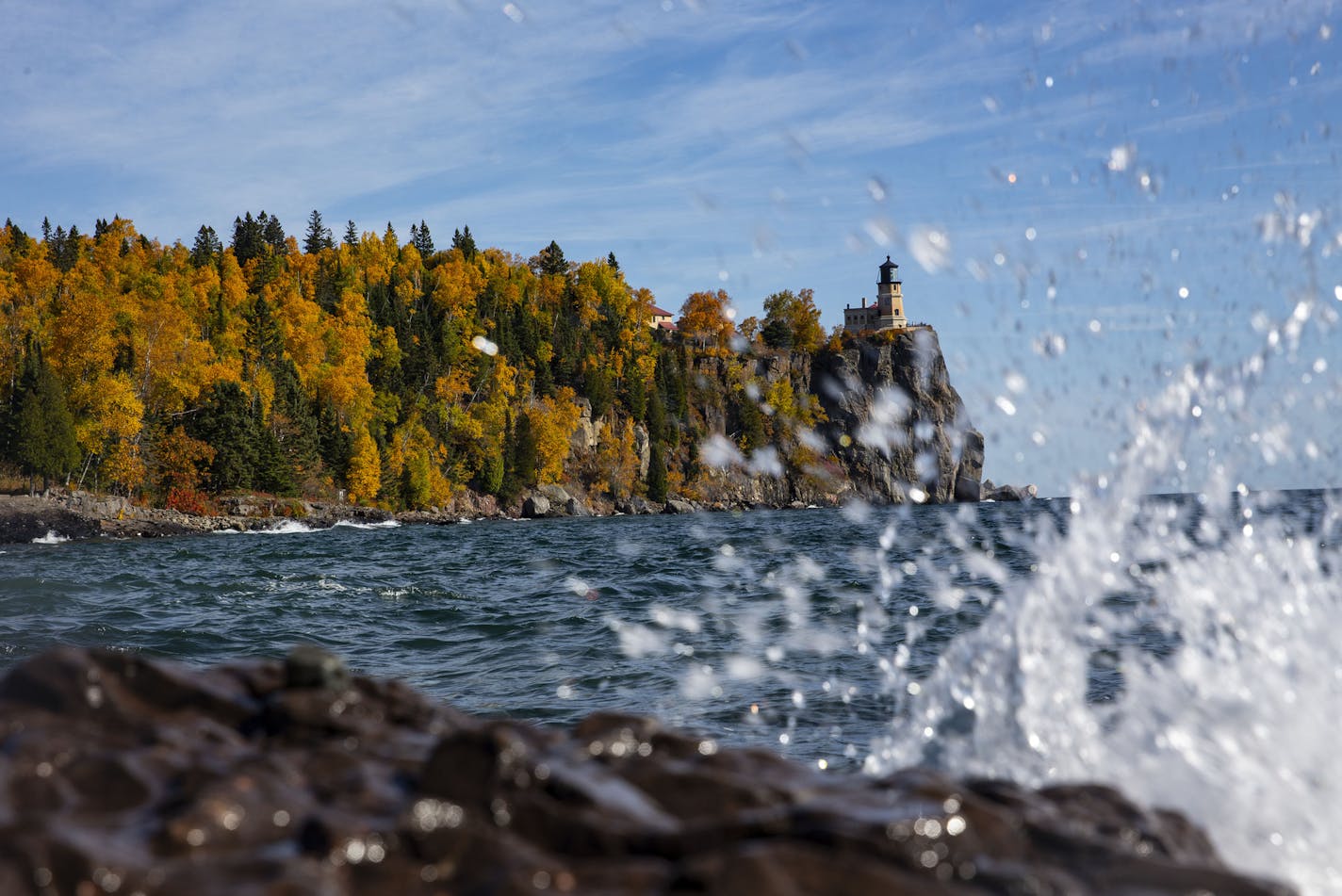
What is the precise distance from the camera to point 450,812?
10.7ft

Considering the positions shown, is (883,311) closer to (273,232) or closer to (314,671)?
(273,232)

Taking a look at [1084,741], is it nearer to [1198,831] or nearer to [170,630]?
[1198,831]

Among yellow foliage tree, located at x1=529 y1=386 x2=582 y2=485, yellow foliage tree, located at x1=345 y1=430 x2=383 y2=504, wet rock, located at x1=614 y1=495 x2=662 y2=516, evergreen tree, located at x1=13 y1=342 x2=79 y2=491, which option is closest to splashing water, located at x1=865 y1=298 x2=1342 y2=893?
evergreen tree, located at x1=13 y1=342 x2=79 y2=491

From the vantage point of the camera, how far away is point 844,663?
12070mm

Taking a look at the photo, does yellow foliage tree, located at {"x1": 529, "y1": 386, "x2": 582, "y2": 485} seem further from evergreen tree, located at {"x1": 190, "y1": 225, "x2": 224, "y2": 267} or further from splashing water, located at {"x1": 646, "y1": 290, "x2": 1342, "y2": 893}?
splashing water, located at {"x1": 646, "y1": 290, "x2": 1342, "y2": 893}

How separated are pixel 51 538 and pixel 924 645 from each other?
160 feet

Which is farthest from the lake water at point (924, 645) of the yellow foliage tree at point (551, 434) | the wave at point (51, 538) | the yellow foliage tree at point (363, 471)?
the yellow foliage tree at point (551, 434)

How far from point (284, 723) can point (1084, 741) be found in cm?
471

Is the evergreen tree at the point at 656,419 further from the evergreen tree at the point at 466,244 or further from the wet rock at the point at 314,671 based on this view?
the wet rock at the point at 314,671

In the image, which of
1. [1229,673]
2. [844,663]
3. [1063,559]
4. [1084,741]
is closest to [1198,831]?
[1084,741]

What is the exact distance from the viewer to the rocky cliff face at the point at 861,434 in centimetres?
13700

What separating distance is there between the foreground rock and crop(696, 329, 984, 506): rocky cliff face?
126 m

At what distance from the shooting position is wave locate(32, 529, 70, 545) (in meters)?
48.7

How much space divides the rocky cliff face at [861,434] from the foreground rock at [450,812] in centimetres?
12632
